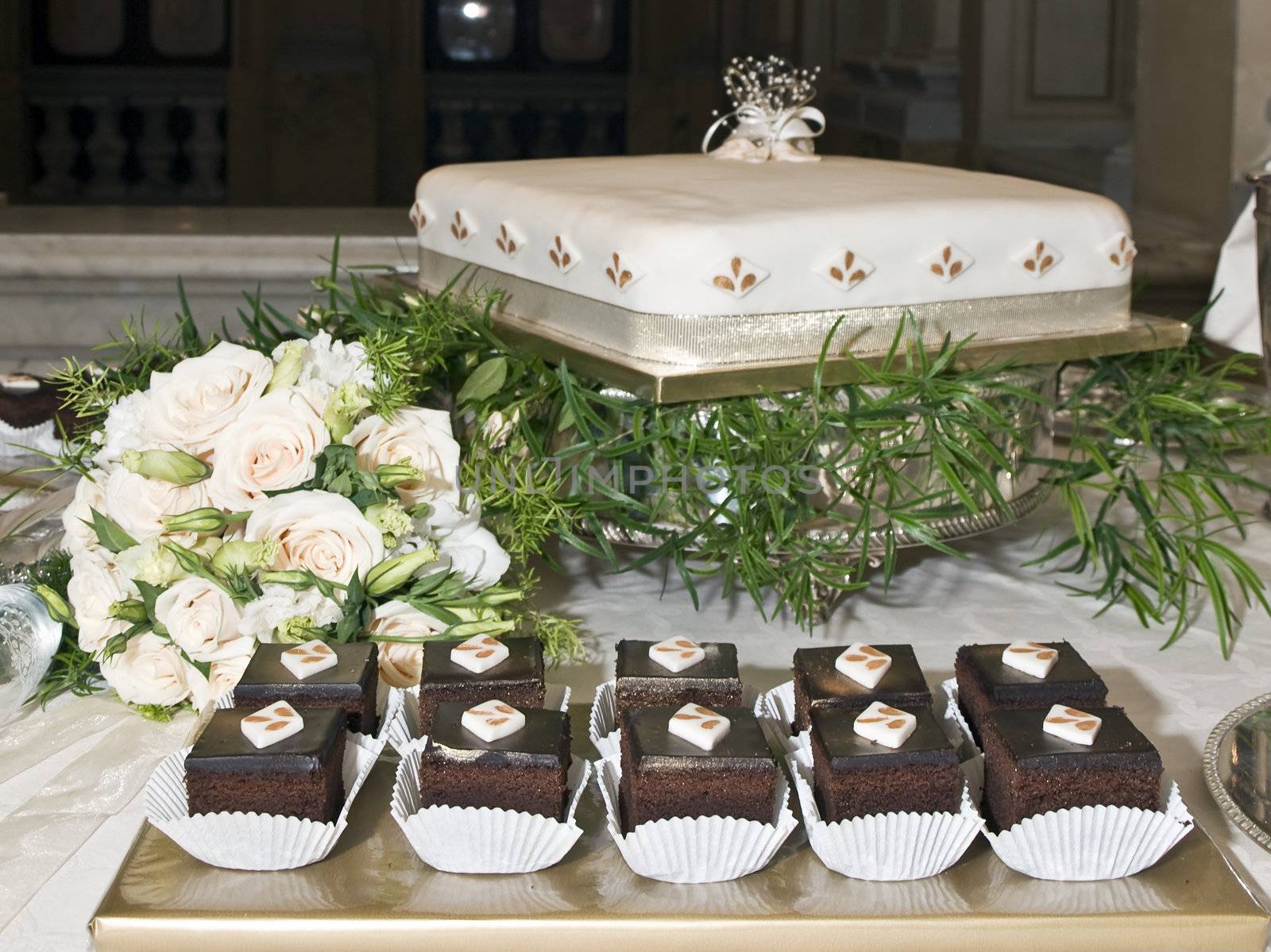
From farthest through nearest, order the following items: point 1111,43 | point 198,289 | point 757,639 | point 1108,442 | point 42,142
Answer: point 42,142 → point 1111,43 → point 198,289 → point 1108,442 → point 757,639

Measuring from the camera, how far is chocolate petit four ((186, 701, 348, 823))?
2.47 feet

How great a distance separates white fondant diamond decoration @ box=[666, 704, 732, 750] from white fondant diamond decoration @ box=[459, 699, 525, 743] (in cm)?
8

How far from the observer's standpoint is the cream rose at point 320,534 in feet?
3.08

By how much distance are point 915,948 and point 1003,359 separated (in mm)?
572

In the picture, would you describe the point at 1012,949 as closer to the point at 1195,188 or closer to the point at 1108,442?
the point at 1108,442

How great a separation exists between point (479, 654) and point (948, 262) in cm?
52

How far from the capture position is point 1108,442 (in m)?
1.29

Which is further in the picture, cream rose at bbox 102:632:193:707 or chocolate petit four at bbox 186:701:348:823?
cream rose at bbox 102:632:193:707

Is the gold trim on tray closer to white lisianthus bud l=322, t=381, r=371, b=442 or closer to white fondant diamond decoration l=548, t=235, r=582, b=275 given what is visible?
white fondant diamond decoration l=548, t=235, r=582, b=275

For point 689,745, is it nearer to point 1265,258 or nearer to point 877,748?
point 877,748

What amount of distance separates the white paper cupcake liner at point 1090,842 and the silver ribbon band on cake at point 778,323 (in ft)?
1.49

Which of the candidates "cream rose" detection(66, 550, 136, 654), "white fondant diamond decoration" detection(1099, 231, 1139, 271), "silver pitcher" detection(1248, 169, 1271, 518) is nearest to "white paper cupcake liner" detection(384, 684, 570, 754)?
"cream rose" detection(66, 550, 136, 654)

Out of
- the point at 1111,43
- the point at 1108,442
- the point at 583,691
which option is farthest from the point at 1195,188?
the point at 583,691

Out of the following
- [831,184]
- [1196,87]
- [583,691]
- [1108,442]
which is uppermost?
[1196,87]
